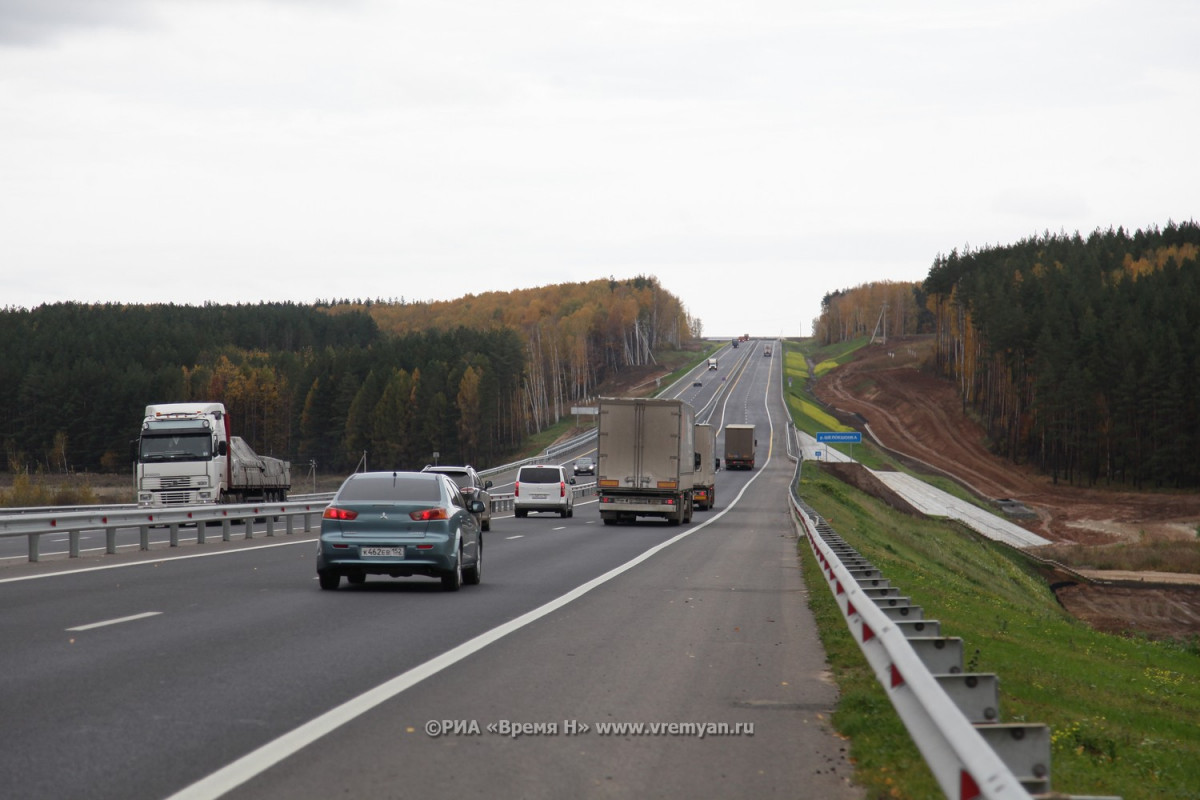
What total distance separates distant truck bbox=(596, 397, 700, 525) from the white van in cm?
624

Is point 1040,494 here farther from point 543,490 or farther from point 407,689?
point 407,689

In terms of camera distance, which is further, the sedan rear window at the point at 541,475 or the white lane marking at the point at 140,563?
the sedan rear window at the point at 541,475

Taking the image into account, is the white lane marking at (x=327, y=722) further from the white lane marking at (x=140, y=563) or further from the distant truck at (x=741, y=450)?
the distant truck at (x=741, y=450)

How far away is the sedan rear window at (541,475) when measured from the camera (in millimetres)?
47031

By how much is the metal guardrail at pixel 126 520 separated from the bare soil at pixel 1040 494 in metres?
25.5

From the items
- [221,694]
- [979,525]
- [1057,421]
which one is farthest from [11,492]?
[1057,421]

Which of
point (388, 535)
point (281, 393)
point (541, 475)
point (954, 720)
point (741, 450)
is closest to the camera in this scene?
point (954, 720)

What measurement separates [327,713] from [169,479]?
1334 inches

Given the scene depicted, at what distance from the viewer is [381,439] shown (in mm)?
140375

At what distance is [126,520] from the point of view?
25.0 m

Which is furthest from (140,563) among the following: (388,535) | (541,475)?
(541,475)

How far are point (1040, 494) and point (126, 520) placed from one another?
69948 mm

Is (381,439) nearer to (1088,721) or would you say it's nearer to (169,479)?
(169,479)

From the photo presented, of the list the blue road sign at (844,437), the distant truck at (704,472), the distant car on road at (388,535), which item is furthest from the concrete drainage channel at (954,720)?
the blue road sign at (844,437)
